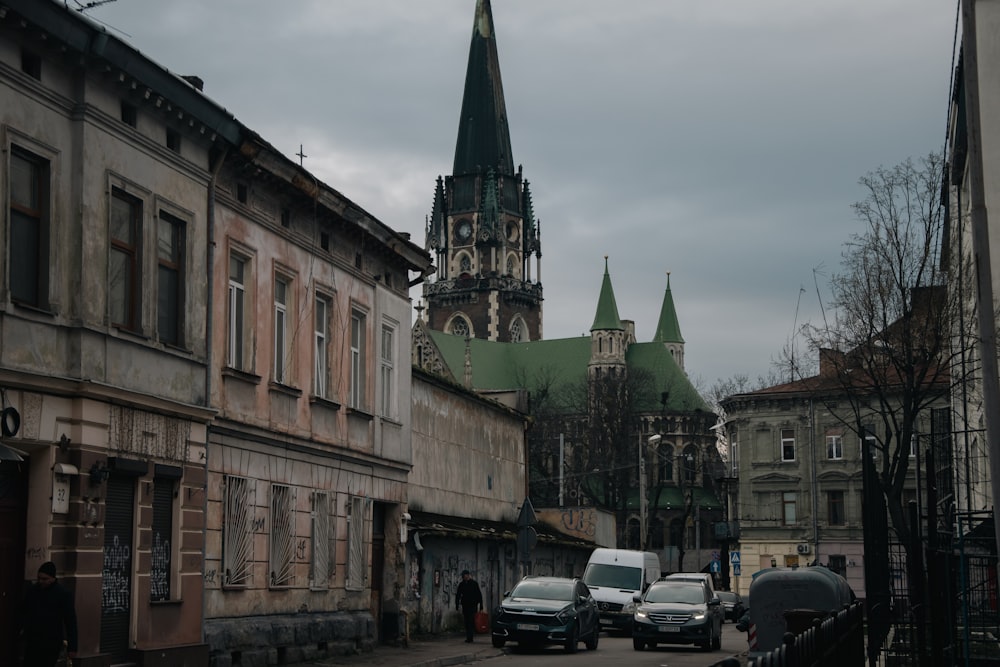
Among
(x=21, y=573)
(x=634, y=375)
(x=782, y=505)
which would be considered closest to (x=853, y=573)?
(x=782, y=505)

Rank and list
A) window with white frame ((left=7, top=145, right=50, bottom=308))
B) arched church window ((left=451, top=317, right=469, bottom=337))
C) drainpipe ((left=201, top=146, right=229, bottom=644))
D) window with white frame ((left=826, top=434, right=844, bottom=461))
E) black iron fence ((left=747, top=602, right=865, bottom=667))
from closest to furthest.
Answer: black iron fence ((left=747, top=602, right=865, bottom=667)), window with white frame ((left=7, top=145, right=50, bottom=308)), drainpipe ((left=201, top=146, right=229, bottom=644)), window with white frame ((left=826, top=434, right=844, bottom=461)), arched church window ((left=451, top=317, right=469, bottom=337))

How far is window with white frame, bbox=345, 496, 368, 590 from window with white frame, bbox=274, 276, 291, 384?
409cm

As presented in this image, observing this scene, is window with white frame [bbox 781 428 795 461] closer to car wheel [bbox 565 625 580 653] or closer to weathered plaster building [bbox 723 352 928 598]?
weathered plaster building [bbox 723 352 928 598]

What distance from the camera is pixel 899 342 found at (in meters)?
33.4

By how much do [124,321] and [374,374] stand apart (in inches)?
416

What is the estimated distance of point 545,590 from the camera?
30.8 m

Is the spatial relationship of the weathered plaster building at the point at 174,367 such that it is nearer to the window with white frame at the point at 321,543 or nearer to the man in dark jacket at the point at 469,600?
the window with white frame at the point at 321,543

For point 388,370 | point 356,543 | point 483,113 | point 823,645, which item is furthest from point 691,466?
point 823,645

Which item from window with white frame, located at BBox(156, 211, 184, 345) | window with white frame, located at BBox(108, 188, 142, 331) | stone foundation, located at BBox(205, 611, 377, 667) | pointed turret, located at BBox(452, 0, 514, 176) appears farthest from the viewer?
pointed turret, located at BBox(452, 0, 514, 176)

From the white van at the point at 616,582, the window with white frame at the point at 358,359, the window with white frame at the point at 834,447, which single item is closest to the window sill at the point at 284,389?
the window with white frame at the point at 358,359

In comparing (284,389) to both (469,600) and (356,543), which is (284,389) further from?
(469,600)

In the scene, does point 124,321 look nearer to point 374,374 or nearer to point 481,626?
point 374,374

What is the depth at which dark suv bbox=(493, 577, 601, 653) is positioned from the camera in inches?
1152

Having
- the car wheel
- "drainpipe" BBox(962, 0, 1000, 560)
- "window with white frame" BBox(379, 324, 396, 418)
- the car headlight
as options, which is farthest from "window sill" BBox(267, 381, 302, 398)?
"drainpipe" BBox(962, 0, 1000, 560)
